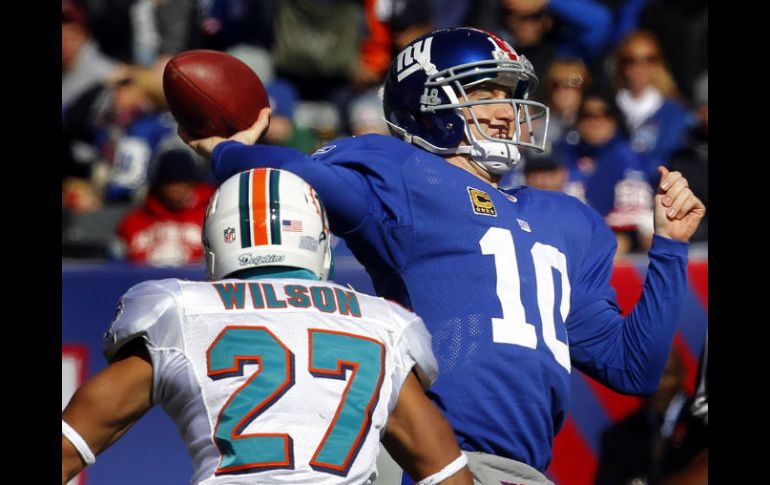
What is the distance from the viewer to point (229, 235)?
3375 mm

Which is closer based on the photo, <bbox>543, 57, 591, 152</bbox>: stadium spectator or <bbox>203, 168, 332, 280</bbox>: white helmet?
<bbox>203, 168, 332, 280</bbox>: white helmet

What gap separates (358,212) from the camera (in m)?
3.82

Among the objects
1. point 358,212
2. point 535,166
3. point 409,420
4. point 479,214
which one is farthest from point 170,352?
point 535,166

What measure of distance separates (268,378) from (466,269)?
0.96m

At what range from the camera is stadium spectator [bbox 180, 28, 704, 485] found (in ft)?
12.6

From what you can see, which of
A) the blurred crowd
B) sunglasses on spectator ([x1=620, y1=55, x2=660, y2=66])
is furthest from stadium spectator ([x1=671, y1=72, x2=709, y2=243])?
sunglasses on spectator ([x1=620, y1=55, x2=660, y2=66])

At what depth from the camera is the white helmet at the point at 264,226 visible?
3.34 metres

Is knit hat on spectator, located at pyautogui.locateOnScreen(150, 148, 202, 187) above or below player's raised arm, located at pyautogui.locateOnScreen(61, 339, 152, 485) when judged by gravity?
below

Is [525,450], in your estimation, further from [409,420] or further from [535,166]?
[535,166]

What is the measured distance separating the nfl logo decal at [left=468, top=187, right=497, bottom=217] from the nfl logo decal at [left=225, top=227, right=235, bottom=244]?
90cm

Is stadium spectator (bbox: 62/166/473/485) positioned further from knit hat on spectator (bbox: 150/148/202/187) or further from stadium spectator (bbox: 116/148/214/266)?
knit hat on spectator (bbox: 150/148/202/187)

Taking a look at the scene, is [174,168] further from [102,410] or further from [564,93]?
[102,410]

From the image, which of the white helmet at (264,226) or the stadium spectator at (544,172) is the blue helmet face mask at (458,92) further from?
the stadium spectator at (544,172)

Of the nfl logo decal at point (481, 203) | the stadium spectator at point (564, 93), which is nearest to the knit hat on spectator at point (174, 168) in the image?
the stadium spectator at point (564, 93)
